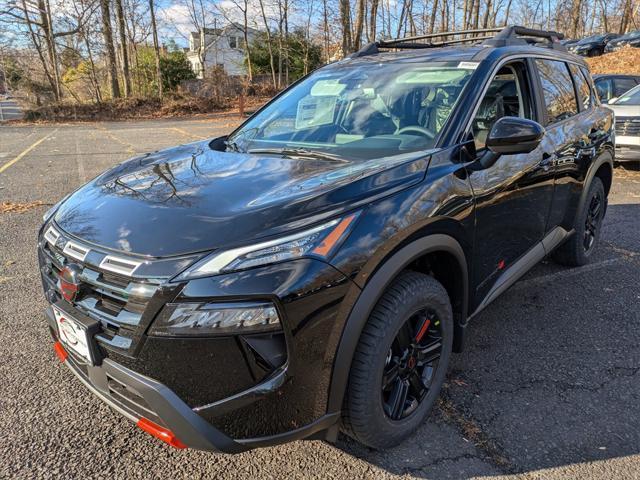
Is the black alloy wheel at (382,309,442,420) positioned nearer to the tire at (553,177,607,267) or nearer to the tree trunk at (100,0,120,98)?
the tire at (553,177,607,267)

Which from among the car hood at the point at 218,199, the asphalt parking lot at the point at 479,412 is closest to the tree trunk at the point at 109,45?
the asphalt parking lot at the point at 479,412

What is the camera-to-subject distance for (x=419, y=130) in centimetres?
268

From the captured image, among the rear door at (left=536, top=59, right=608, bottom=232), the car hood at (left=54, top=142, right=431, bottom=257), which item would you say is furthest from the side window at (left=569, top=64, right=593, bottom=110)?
the car hood at (left=54, top=142, right=431, bottom=257)

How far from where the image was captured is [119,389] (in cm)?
186

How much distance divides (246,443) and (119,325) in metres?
0.62

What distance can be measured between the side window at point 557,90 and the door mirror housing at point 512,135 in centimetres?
113

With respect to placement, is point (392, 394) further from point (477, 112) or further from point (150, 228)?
point (477, 112)

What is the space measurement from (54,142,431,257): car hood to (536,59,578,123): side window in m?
1.67

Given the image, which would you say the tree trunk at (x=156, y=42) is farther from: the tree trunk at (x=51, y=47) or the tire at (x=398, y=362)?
the tire at (x=398, y=362)

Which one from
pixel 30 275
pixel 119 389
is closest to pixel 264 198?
pixel 119 389

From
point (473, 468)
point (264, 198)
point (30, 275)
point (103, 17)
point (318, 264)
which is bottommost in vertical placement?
point (473, 468)

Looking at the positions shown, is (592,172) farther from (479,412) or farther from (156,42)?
(156,42)

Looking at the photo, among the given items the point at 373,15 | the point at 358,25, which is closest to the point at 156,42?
the point at 373,15

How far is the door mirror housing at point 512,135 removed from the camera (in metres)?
2.40
